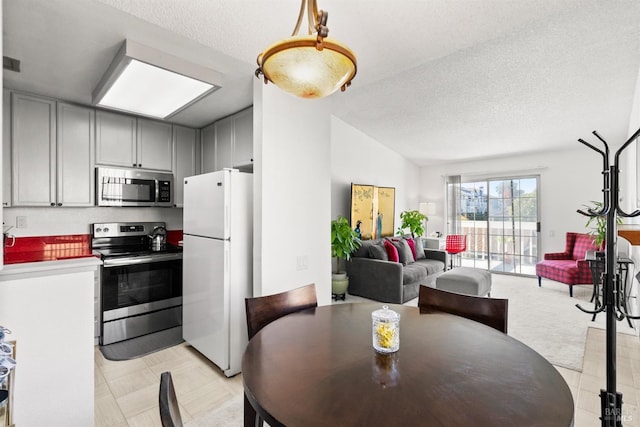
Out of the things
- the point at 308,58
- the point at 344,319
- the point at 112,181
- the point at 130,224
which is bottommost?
the point at 344,319

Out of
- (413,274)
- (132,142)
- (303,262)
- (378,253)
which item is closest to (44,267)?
(303,262)

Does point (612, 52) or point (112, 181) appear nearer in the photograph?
point (612, 52)

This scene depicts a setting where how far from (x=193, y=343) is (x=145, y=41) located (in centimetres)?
242

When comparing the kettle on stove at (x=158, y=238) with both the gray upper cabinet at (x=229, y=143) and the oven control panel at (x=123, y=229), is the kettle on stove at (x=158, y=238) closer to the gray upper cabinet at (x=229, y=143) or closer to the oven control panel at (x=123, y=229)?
the oven control panel at (x=123, y=229)

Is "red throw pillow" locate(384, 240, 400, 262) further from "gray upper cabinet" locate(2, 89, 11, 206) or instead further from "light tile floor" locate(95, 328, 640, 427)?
"gray upper cabinet" locate(2, 89, 11, 206)

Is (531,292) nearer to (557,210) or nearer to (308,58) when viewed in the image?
(557,210)

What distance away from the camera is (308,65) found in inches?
44.1

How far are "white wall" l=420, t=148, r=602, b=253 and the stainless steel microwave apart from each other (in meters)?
6.09

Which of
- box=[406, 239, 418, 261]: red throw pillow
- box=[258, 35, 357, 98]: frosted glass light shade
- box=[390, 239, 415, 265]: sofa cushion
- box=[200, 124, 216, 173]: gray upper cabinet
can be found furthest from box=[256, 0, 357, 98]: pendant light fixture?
box=[406, 239, 418, 261]: red throw pillow

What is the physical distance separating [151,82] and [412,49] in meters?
1.91

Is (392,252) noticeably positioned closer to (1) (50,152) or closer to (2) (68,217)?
(2) (68,217)

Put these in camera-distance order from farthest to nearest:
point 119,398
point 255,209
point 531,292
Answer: point 531,292 < point 255,209 < point 119,398

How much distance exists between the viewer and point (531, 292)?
15.9ft

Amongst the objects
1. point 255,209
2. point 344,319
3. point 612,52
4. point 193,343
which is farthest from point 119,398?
point 612,52
